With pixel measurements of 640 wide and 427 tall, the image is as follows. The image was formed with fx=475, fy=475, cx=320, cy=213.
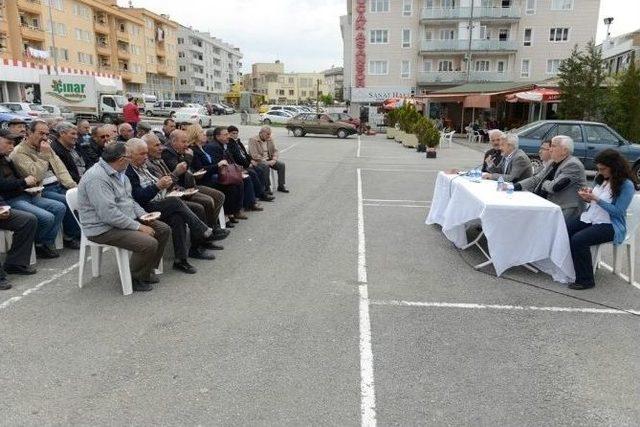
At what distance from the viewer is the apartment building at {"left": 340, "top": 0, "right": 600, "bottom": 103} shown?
1841 inches

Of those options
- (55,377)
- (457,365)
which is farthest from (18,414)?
(457,365)

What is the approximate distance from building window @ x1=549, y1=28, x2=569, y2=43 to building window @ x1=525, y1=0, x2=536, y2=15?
2606 millimetres

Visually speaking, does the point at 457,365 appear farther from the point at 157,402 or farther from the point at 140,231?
the point at 140,231

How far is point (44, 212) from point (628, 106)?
18553 millimetres

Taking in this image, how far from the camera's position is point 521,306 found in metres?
4.62

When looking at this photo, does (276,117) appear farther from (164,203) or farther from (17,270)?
(17,270)

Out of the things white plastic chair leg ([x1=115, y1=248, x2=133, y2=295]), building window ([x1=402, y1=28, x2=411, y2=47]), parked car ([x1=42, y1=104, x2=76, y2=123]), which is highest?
building window ([x1=402, y1=28, x2=411, y2=47])

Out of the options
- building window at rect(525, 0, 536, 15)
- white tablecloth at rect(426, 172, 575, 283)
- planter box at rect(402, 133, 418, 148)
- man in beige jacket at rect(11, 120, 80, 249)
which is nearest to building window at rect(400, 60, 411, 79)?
building window at rect(525, 0, 536, 15)

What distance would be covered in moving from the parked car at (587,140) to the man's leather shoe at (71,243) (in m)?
10.8

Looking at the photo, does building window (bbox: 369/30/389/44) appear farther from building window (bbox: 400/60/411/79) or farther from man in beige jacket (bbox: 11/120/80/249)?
man in beige jacket (bbox: 11/120/80/249)

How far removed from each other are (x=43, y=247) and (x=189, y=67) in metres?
98.0

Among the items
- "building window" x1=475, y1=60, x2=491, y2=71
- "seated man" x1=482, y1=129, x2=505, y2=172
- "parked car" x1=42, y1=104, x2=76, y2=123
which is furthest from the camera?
"building window" x1=475, y1=60, x2=491, y2=71

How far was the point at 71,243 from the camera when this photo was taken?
6211 millimetres

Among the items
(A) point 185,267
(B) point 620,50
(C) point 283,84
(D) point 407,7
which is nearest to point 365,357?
(A) point 185,267
